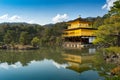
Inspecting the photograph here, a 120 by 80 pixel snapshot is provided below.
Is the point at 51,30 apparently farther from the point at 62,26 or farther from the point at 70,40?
the point at 70,40

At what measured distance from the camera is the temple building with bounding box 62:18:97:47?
4446 cm

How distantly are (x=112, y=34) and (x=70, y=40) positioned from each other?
2868cm

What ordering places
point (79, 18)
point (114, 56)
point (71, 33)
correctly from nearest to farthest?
point (114, 56), point (79, 18), point (71, 33)

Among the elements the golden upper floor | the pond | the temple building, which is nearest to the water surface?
the pond

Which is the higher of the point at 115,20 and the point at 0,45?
the point at 115,20

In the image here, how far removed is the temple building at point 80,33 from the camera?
4446 cm

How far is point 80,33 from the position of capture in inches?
1767

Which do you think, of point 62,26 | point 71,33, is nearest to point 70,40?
point 71,33

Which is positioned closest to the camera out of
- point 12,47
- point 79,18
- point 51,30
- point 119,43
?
point 119,43

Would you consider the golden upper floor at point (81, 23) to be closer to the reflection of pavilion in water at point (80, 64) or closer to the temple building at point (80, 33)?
the temple building at point (80, 33)

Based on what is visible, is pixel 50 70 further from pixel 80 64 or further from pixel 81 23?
pixel 81 23

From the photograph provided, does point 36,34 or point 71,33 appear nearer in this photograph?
point 71,33

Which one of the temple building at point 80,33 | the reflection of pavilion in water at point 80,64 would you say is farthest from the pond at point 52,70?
the temple building at point 80,33

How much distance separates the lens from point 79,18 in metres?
46.6
